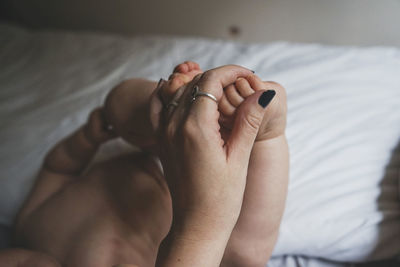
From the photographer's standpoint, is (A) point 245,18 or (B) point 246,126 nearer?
(B) point 246,126

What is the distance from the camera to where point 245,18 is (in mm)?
1630

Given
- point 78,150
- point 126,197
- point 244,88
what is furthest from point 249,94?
point 78,150

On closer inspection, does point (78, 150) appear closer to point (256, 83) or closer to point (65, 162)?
point (65, 162)

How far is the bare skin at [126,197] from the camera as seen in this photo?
53 cm

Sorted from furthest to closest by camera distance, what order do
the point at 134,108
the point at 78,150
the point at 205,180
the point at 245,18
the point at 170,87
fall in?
the point at 245,18 < the point at 78,150 < the point at 134,108 < the point at 170,87 < the point at 205,180

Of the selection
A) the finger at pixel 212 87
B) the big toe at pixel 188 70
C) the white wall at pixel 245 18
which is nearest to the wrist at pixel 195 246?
the finger at pixel 212 87

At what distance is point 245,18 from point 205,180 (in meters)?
1.39

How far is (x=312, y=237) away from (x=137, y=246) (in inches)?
13.7

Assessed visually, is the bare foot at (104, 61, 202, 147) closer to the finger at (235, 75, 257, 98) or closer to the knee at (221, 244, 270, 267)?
the finger at (235, 75, 257, 98)

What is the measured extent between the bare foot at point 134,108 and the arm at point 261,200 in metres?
0.18

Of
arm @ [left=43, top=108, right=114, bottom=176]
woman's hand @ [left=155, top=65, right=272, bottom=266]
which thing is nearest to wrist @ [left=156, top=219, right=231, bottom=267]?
woman's hand @ [left=155, top=65, right=272, bottom=266]

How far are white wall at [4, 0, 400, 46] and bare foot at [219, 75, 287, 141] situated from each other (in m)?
1.15

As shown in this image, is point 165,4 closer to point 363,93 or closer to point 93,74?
point 93,74

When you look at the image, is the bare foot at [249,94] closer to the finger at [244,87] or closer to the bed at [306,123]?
the finger at [244,87]
